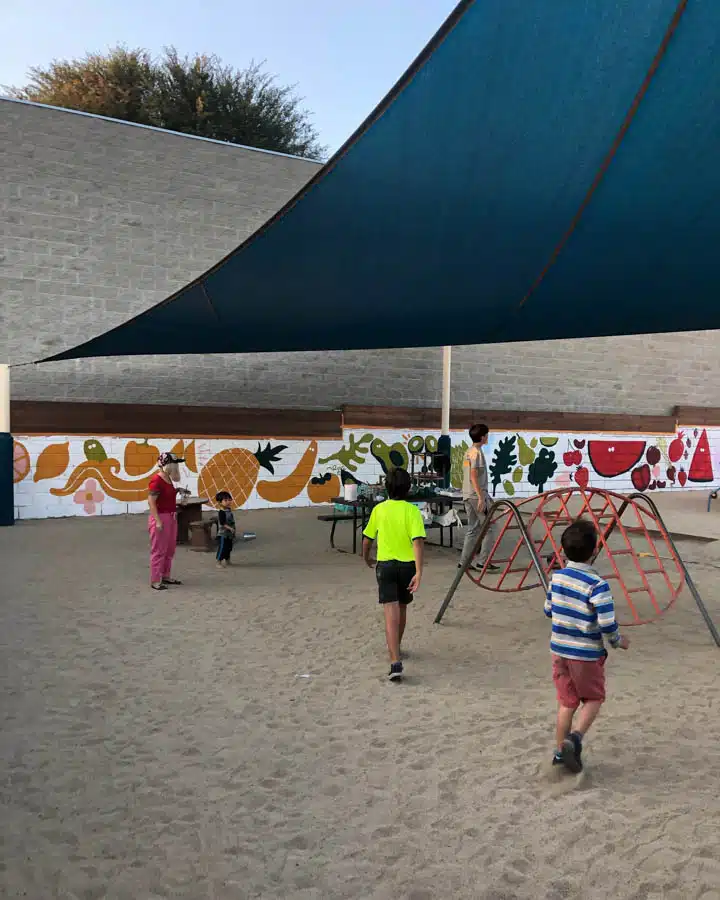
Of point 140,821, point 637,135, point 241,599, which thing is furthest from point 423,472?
point 140,821

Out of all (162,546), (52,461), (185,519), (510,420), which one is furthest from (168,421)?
(510,420)

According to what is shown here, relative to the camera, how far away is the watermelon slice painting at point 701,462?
1773cm

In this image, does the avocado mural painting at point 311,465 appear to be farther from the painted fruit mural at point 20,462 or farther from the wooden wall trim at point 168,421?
the wooden wall trim at point 168,421

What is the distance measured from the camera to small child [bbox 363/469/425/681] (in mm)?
4559

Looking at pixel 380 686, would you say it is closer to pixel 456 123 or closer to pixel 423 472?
pixel 456 123

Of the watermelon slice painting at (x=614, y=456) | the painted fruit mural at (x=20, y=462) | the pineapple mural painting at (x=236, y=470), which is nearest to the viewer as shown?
the painted fruit mural at (x=20, y=462)

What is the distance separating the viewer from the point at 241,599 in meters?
6.56

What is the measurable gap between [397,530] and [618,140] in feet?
8.25

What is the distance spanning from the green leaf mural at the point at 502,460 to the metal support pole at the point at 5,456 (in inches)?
345

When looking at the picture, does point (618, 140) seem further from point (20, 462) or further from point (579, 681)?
point (20, 462)

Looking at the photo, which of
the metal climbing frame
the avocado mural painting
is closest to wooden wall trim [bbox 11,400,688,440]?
the avocado mural painting

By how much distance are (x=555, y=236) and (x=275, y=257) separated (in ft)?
6.52

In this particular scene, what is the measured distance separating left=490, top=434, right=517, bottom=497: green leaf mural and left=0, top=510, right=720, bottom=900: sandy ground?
889 cm

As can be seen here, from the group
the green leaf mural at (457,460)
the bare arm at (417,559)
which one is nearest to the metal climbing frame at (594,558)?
the bare arm at (417,559)
